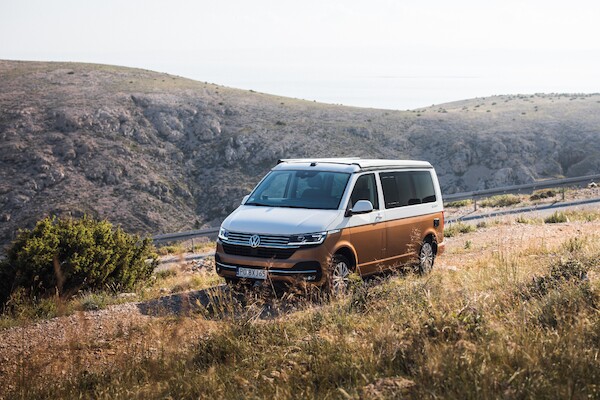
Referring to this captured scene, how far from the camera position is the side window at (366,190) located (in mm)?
10523

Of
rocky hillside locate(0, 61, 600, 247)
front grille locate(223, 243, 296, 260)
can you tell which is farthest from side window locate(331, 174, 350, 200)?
rocky hillside locate(0, 61, 600, 247)

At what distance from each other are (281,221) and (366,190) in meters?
1.88

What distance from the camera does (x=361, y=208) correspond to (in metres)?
10.1

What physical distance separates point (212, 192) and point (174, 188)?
2784 mm

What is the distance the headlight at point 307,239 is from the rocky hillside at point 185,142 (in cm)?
3165

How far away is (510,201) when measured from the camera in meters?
31.6

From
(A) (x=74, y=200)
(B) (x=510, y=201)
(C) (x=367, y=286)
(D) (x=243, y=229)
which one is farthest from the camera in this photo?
(A) (x=74, y=200)

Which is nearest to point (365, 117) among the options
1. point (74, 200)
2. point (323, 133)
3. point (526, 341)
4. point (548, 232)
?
point (323, 133)

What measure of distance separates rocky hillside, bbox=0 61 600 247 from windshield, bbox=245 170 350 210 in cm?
3002

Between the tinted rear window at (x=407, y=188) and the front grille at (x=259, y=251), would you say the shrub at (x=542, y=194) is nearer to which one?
the tinted rear window at (x=407, y=188)

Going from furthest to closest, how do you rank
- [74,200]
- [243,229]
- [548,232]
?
1. [74,200]
2. [548,232]
3. [243,229]

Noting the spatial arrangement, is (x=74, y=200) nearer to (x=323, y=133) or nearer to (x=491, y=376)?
(x=323, y=133)

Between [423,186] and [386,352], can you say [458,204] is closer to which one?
[423,186]

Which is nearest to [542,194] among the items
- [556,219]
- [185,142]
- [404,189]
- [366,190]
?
[556,219]
